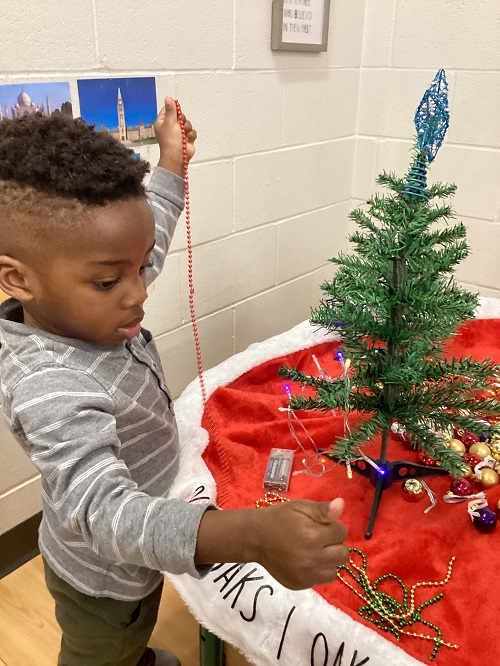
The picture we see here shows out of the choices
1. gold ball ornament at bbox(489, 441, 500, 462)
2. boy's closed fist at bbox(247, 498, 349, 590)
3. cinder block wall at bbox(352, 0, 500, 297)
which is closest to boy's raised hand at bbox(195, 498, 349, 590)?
boy's closed fist at bbox(247, 498, 349, 590)

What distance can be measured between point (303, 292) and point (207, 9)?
36.2 inches

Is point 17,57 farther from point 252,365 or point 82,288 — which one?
point 252,365

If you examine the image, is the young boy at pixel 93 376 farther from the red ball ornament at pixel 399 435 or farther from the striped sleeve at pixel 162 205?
the red ball ornament at pixel 399 435

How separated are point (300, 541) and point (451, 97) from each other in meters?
1.61

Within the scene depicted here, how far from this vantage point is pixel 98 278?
0.68m

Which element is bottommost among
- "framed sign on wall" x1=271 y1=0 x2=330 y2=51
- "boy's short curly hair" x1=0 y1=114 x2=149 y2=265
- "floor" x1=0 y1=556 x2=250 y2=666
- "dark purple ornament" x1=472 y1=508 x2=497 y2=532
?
"floor" x1=0 y1=556 x2=250 y2=666

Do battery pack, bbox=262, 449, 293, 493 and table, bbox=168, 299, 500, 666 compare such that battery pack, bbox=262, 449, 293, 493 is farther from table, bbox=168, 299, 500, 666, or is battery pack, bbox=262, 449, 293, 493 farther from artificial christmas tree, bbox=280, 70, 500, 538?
artificial christmas tree, bbox=280, 70, 500, 538

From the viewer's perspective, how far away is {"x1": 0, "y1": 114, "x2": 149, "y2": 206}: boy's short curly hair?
64cm

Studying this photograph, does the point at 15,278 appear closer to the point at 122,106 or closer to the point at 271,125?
the point at 122,106

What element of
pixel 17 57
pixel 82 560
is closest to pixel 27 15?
pixel 17 57

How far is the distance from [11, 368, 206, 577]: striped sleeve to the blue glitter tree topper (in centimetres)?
54

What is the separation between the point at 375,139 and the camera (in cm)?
189

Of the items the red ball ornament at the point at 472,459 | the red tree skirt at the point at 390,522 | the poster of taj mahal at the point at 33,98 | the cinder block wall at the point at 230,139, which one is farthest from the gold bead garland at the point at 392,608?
the poster of taj mahal at the point at 33,98

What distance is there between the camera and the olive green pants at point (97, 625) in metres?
0.88
